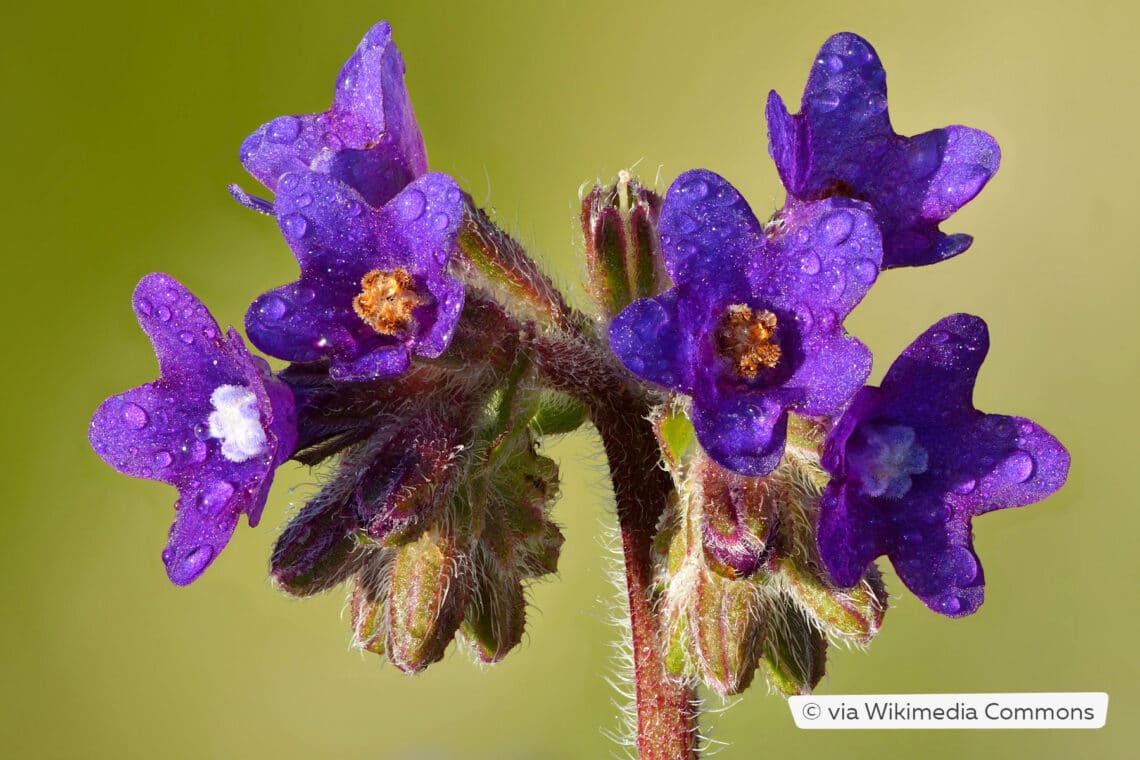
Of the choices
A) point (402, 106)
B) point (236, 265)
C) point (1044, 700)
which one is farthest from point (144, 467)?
point (236, 265)

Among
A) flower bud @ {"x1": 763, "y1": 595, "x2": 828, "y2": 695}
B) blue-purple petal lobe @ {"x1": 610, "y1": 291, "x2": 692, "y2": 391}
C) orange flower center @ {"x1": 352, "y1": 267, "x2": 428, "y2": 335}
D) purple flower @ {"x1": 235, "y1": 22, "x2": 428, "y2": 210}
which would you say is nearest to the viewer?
blue-purple petal lobe @ {"x1": 610, "y1": 291, "x2": 692, "y2": 391}

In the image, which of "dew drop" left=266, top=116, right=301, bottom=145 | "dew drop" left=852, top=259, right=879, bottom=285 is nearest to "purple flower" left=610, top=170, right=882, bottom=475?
"dew drop" left=852, top=259, right=879, bottom=285

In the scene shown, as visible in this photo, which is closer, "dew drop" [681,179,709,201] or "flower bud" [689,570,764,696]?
"dew drop" [681,179,709,201]

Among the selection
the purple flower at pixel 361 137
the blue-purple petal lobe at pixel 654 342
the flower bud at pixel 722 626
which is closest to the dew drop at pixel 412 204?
the purple flower at pixel 361 137

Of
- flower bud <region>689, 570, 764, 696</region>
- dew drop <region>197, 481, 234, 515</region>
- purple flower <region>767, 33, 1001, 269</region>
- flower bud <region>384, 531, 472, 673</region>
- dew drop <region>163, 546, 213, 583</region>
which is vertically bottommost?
dew drop <region>163, 546, 213, 583</region>

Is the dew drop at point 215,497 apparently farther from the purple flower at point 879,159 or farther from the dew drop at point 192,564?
the purple flower at point 879,159

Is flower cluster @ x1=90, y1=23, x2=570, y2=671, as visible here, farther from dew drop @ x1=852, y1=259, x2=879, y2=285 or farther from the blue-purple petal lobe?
dew drop @ x1=852, y1=259, x2=879, y2=285
